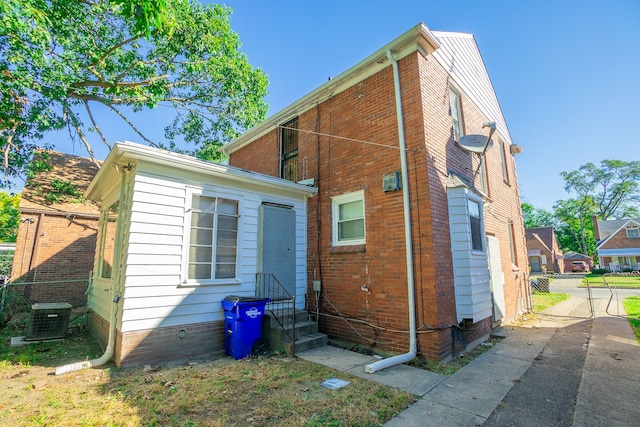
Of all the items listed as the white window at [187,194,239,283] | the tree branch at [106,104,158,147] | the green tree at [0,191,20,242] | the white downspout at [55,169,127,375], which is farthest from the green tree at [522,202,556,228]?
Answer: the green tree at [0,191,20,242]

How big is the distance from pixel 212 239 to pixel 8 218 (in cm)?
3867

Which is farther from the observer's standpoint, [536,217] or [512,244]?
[536,217]

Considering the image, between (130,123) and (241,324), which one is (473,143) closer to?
(241,324)

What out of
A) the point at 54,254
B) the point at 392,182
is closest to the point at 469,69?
the point at 392,182

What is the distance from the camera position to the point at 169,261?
5215 mm

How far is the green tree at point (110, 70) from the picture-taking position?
7.54 metres

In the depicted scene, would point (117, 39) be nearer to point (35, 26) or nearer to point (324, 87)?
point (35, 26)

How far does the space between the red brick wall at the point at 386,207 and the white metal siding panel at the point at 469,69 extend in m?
0.60

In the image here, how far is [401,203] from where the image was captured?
225 inches

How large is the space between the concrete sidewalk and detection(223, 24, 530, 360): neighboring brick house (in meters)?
0.70

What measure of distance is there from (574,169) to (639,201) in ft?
36.4

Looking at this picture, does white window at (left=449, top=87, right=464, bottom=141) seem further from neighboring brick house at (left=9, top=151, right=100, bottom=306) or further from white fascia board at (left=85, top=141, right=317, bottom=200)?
neighboring brick house at (left=9, top=151, right=100, bottom=306)

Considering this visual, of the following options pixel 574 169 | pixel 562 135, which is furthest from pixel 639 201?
pixel 562 135

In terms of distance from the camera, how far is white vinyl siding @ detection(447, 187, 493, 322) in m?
5.63
